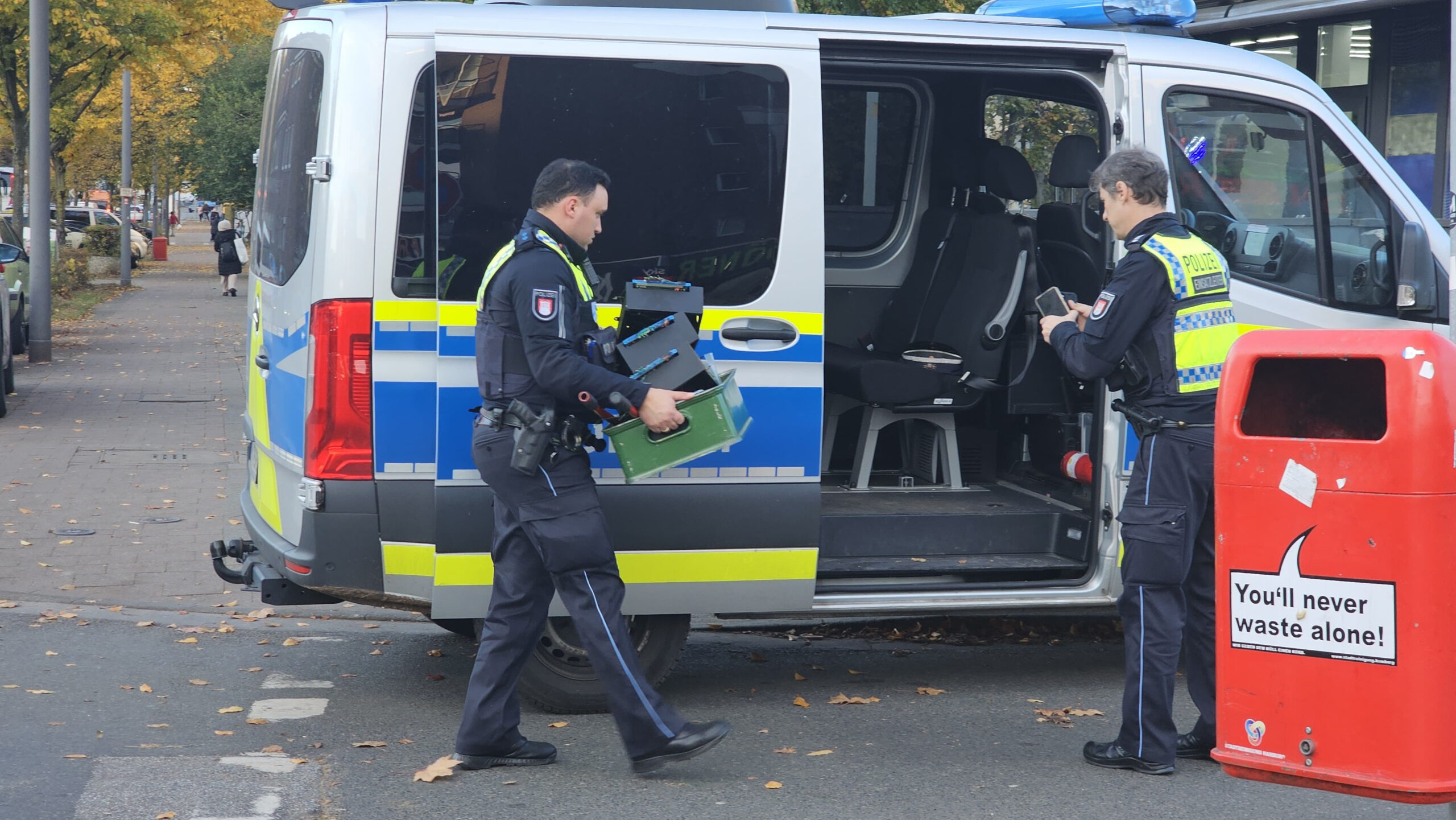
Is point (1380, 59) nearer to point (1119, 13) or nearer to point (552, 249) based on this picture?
point (1119, 13)

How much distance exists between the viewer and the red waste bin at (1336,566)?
3238 millimetres

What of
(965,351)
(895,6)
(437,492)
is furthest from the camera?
(895,6)

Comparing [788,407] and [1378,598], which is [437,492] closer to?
[788,407]

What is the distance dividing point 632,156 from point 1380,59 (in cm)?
1032

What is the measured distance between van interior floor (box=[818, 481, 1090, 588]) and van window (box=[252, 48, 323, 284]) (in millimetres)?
2076

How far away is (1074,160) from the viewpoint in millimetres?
5621

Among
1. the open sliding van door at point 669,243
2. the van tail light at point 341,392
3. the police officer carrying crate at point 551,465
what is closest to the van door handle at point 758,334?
the open sliding van door at point 669,243

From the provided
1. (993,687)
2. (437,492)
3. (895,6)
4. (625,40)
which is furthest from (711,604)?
(895,6)

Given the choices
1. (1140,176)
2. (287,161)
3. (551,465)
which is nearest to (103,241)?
(287,161)

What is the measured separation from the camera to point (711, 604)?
491cm

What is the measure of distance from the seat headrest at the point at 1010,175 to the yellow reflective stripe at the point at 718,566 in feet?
7.13

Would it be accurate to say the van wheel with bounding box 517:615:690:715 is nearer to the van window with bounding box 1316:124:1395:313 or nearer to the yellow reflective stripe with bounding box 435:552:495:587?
the yellow reflective stripe with bounding box 435:552:495:587

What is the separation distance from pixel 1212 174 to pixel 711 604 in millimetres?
2363

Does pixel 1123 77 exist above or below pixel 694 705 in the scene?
above
